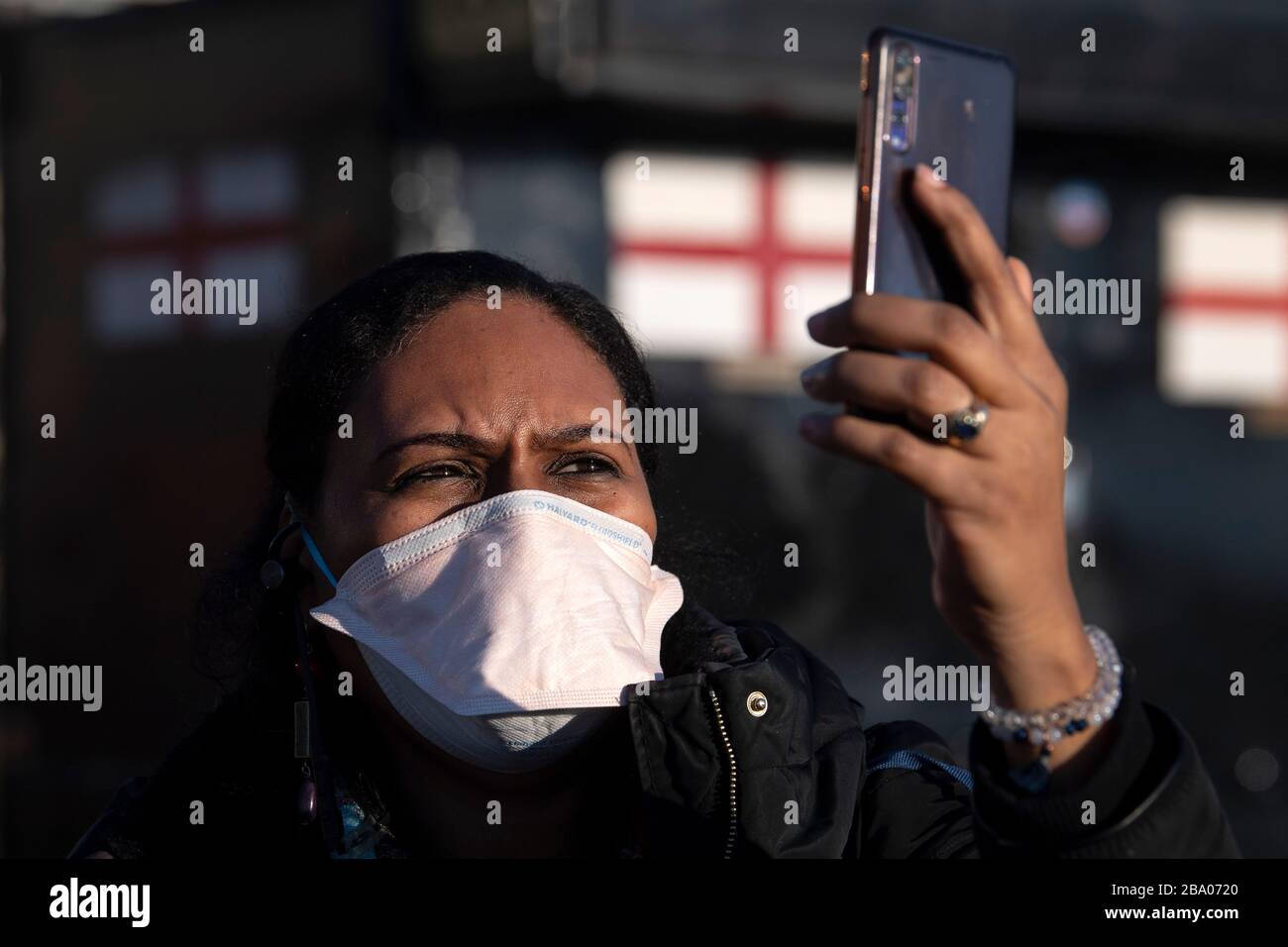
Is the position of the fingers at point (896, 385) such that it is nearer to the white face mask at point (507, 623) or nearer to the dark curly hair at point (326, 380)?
the white face mask at point (507, 623)

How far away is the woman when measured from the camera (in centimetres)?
195

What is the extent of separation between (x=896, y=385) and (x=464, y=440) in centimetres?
109

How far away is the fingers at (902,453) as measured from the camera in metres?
1.23

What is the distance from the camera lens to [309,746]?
217cm

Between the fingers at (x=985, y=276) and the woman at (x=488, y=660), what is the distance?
0.82m

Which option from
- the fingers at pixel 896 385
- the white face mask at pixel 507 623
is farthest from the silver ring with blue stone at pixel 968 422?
the white face mask at pixel 507 623

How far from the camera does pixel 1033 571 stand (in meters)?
1.30

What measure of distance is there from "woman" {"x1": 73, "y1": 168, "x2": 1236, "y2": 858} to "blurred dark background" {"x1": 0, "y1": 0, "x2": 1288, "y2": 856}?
2731 mm

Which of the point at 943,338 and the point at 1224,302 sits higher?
the point at 1224,302

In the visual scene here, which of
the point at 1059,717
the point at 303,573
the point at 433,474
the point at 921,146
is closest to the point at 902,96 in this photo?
the point at 921,146

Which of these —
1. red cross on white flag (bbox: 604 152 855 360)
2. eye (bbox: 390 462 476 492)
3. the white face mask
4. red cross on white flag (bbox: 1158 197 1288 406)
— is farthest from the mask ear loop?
red cross on white flag (bbox: 1158 197 1288 406)

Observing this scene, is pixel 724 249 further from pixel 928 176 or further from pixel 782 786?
pixel 928 176
